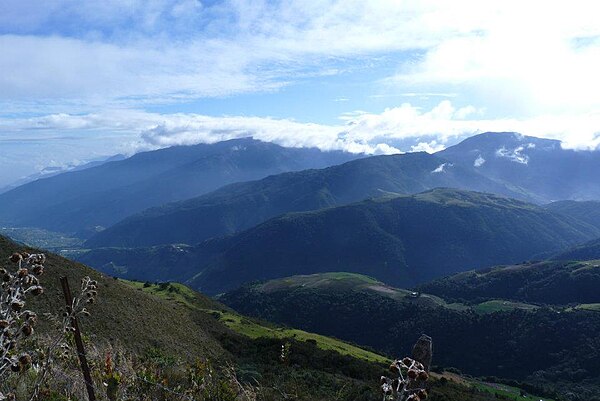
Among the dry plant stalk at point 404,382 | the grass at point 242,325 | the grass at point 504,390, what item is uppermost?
the dry plant stalk at point 404,382

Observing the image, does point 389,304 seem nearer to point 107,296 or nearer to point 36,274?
point 107,296

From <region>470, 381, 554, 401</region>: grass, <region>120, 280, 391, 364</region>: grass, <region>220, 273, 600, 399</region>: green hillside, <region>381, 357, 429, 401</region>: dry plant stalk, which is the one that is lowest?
<region>220, 273, 600, 399</region>: green hillside

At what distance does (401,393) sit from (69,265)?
50392mm

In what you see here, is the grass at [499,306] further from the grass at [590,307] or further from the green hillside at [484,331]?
the grass at [590,307]

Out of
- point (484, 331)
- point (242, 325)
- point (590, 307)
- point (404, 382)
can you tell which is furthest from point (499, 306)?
Result: point (404, 382)

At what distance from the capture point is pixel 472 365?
143m

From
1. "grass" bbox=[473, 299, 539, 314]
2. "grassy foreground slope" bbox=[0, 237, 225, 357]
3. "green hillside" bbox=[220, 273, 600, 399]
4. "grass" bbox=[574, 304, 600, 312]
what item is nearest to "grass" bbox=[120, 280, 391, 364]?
"grassy foreground slope" bbox=[0, 237, 225, 357]

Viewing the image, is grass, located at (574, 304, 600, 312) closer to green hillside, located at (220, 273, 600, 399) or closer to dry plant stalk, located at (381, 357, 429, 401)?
green hillside, located at (220, 273, 600, 399)

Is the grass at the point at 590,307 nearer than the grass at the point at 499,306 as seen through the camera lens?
Yes

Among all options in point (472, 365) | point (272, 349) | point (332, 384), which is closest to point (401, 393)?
point (332, 384)

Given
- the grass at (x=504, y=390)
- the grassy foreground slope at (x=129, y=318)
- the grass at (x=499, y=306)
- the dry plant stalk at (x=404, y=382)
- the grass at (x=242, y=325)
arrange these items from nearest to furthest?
the dry plant stalk at (x=404, y=382), the grassy foreground slope at (x=129, y=318), the grass at (x=242, y=325), the grass at (x=504, y=390), the grass at (x=499, y=306)

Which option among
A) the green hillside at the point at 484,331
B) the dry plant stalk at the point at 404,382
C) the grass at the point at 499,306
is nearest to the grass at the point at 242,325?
the green hillside at the point at 484,331

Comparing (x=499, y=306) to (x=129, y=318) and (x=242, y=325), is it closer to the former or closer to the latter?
(x=242, y=325)

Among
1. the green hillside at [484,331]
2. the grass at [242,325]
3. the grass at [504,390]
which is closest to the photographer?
the grass at [242,325]
